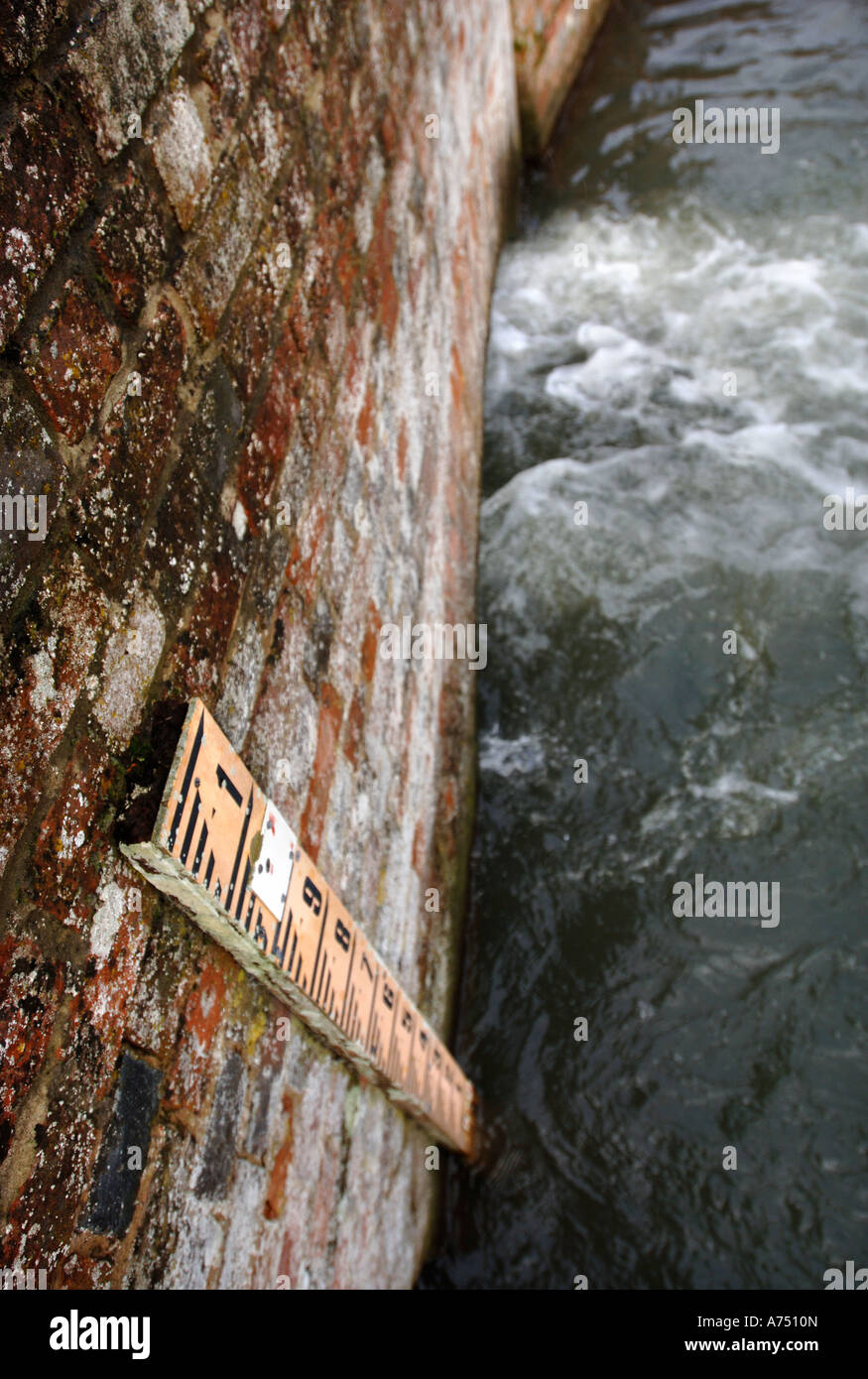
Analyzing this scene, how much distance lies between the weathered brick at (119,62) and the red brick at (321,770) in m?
1.06

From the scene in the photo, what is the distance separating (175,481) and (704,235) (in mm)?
5325

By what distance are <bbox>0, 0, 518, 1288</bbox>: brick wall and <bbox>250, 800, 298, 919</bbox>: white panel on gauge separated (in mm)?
112

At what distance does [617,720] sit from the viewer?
370cm

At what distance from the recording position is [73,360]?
109 cm

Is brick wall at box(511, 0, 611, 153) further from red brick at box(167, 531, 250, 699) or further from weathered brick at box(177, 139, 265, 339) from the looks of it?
red brick at box(167, 531, 250, 699)

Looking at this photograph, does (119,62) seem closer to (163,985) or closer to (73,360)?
(73,360)

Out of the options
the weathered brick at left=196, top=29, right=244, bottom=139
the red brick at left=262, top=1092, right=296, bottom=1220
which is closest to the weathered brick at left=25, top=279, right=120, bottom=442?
the weathered brick at left=196, top=29, right=244, bottom=139

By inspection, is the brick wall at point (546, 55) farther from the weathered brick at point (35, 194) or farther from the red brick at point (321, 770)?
the weathered brick at point (35, 194)

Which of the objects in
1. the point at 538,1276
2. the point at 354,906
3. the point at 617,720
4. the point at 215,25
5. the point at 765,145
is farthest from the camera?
the point at 765,145

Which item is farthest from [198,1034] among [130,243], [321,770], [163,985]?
[130,243]

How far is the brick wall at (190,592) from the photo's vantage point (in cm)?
101

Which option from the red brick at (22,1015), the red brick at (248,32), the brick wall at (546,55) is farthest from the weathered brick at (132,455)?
the brick wall at (546,55)
